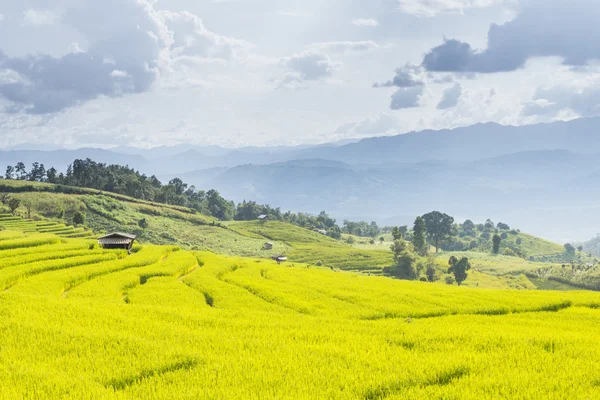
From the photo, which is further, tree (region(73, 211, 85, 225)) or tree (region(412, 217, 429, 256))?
tree (region(412, 217, 429, 256))

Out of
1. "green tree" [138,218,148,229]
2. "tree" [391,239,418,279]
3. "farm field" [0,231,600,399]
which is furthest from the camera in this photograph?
"green tree" [138,218,148,229]

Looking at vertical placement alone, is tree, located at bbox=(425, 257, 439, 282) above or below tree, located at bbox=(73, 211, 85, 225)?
below

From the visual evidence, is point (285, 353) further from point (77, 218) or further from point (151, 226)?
point (151, 226)

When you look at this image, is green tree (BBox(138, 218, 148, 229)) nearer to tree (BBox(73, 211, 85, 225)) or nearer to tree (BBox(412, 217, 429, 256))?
tree (BBox(73, 211, 85, 225))

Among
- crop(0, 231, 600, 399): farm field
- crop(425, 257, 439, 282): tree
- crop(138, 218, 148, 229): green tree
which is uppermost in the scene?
crop(138, 218, 148, 229): green tree

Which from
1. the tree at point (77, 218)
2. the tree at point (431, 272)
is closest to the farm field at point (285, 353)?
the tree at point (77, 218)

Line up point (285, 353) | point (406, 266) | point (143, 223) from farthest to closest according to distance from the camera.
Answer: point (143, 223) → point (406, 266) → point (285, 353)

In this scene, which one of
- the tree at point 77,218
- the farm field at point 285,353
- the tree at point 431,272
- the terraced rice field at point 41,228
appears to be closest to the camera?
the farm field at point 285,353

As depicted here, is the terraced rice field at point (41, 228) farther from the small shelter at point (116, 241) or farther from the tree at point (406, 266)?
the tree at point (406, 266)

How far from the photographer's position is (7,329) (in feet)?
65.9

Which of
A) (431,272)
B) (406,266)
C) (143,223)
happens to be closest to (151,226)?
(143,223)

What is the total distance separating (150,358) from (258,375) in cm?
453

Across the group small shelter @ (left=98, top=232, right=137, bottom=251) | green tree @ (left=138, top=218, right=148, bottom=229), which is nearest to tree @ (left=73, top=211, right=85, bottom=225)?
green tree @ (left=138, top=218, right=148, bottom=229)

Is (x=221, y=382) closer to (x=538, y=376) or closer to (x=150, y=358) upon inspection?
(x=150, y=358)
